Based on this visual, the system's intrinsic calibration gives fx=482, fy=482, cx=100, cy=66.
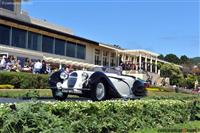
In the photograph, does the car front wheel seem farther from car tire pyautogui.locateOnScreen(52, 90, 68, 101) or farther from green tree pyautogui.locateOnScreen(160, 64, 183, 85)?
green tree pyautogui.locateOnScreen(160, 64, 183, 85)

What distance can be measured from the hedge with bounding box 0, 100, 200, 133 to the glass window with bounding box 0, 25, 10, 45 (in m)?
26.0

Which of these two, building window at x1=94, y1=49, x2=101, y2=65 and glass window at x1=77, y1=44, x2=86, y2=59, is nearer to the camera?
glass window at x1=77, y1=44, x2=86, y2=59

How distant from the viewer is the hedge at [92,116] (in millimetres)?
7918

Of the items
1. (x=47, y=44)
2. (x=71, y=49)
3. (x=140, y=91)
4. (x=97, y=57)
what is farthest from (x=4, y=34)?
(x=140, y=91)

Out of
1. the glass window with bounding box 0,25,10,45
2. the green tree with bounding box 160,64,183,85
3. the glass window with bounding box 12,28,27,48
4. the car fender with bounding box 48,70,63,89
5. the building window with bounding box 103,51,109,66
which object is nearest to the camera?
the car fender with bounding box 48,70,63,89

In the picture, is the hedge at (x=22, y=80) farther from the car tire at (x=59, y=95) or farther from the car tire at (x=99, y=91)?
the car tire at (x=99, y=91)

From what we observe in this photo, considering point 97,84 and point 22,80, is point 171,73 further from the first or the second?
point 97,84

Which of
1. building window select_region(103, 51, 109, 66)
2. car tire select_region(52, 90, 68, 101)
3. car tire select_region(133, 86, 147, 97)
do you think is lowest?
car tire select_region(52, 90, 68, 101)

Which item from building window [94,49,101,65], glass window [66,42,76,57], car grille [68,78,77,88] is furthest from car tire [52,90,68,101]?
building window [94,49,101,65]

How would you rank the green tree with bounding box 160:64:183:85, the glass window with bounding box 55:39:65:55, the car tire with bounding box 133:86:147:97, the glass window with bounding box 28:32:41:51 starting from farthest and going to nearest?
the green tree with bounding box 160:64:183:85
the glass window with bounding box 55:39:65:55
the glass window with bounding box 28:32:41:51
the car tire with bounding box 133:86:147:97

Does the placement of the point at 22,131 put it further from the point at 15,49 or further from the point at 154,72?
the point at 154,72

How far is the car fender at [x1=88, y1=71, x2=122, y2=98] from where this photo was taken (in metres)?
15.5

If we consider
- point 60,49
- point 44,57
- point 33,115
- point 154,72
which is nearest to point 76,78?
point 33,115

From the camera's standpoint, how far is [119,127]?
11.0m
